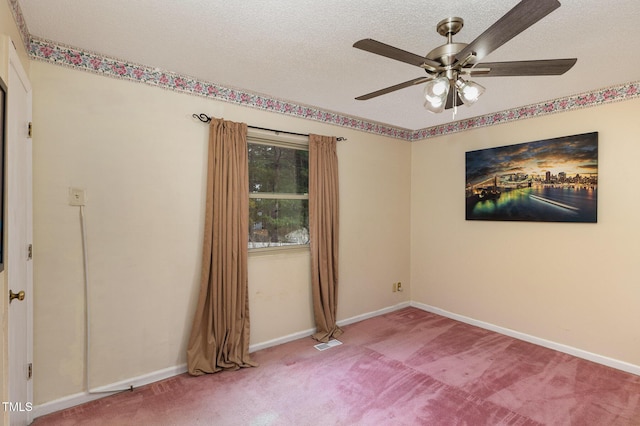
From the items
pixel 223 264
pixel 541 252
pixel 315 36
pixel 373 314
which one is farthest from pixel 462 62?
pixel 373 314

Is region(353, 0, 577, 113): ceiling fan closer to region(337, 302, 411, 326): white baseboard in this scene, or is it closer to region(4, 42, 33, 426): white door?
region(4, 42, 33, 426): white door

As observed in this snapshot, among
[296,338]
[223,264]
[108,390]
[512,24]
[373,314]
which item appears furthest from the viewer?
[373,314]

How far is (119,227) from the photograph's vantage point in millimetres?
2387

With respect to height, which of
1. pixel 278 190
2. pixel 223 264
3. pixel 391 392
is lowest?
pixel 391 392

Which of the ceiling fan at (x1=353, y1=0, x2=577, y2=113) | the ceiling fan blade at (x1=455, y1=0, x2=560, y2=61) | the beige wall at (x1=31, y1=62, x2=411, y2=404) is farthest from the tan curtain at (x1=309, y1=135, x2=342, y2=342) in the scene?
the ceiling fan blade at (x1=455, y1=0, x2=560, y2=61)

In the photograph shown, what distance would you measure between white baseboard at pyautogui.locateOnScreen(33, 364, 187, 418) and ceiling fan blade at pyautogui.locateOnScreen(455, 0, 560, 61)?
2917 millimetres

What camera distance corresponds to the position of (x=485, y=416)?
215 centimetres

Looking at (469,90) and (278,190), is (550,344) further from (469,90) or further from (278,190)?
(278,190)

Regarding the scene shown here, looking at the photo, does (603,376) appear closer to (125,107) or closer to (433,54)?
(433,54)

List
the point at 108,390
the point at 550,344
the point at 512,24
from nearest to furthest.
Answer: the point at 512,24, the point at 108,390, the point at 550,344

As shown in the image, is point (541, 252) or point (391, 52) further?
point (541, 252)

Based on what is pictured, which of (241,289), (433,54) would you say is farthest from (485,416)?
(433,54)

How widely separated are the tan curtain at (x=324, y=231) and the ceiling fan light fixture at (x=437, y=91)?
174cm

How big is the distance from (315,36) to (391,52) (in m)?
0.71
